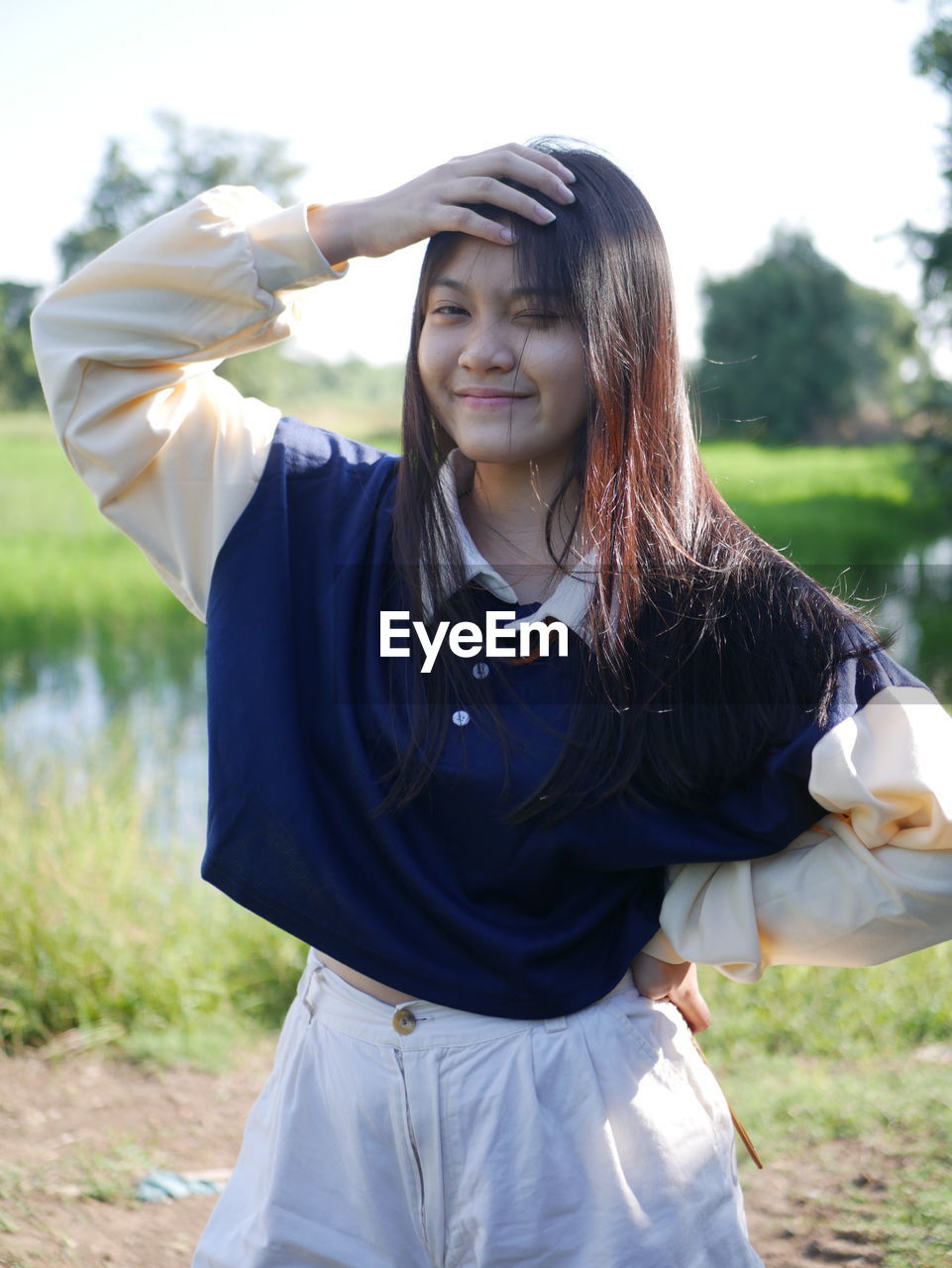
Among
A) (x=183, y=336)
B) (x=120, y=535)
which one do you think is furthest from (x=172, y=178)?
(x=183, y=336)

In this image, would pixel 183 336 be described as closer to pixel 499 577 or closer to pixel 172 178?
pixel 499 577

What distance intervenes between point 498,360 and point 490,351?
13 millimetres

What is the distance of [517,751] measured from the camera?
1.30 m

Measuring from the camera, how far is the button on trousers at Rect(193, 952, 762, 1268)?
4.30 ft

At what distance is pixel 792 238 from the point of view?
104ft

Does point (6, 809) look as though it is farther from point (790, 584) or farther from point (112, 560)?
point (112, 560)

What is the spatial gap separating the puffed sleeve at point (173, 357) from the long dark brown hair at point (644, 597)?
0.69ft

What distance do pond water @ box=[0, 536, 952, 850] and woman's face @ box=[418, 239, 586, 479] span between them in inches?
18.6

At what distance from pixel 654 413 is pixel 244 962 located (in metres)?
2.81

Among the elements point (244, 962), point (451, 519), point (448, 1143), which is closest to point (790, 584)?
point (451, 519)

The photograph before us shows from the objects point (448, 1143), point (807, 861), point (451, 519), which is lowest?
point (448, 1143)

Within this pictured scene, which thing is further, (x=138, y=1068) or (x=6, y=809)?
(x=6, y=809)

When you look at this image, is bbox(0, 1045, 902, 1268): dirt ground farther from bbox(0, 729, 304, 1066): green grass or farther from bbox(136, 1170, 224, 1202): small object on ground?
bbox(0, 729, 304, 1066): green grass

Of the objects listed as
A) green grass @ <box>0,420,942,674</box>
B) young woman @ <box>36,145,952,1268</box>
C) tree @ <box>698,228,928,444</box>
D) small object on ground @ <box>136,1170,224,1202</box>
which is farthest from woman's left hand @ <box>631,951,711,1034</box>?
tree @ <box>698,228,928,444</box>
